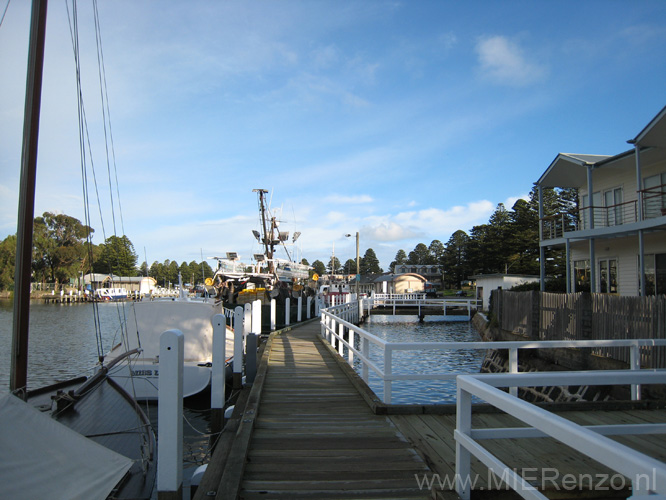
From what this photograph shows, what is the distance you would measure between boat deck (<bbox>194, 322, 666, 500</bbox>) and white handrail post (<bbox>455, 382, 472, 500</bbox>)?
5.8 inches

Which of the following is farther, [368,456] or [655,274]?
[655,274]

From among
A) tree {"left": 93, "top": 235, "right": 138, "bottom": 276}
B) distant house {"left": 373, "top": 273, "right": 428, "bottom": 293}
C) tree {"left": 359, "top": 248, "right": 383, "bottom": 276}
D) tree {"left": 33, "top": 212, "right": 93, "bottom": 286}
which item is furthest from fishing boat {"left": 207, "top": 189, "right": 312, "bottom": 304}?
tree {"left": 359, "top": 248, "right": 383, "bottom": 276}

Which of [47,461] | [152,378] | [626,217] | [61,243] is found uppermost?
[61,243]

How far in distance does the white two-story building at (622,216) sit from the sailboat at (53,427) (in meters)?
17.9

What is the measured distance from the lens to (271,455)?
193 inches

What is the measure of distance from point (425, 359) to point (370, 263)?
497 feet

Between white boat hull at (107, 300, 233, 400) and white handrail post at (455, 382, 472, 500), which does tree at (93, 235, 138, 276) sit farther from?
white handrail post at (455, 382, 472, 500)

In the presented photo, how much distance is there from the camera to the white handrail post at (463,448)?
136 inches

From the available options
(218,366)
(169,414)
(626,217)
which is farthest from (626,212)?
(169,414)

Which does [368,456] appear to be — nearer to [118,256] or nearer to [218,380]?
[218,380]

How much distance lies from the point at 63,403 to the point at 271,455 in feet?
13.0

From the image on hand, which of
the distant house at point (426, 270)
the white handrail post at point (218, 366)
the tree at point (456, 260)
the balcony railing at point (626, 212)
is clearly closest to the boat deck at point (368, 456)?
the white handrail post at point (218, 366)

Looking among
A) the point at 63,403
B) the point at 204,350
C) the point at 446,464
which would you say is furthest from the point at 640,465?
the point at 204,350

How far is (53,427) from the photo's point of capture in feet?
14.3
